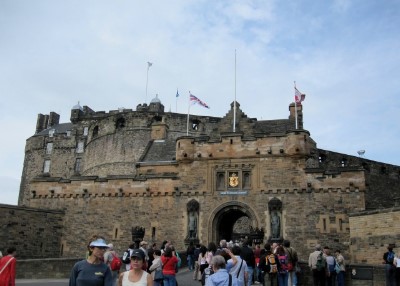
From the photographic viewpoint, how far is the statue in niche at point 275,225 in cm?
2023

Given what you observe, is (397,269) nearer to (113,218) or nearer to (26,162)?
(113,218)

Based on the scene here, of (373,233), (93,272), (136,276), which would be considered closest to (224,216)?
(373,233)

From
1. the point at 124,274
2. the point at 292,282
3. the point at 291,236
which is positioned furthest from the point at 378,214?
the point at 124,274

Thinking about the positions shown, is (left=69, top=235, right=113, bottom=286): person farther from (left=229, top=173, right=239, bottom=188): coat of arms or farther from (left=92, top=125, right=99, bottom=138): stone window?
(left=92, top=125, right=99, bottom=138): stone window

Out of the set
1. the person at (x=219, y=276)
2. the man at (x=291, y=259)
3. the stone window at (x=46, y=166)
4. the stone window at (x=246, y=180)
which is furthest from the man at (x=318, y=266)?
the stone window at (x=46, y=166)

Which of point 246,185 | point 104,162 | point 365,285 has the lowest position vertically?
point 365,285

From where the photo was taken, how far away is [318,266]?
34.8 ft

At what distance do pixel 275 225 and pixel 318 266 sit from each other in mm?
9836

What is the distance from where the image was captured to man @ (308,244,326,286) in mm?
10602

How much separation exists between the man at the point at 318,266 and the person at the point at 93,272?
7.55 meters

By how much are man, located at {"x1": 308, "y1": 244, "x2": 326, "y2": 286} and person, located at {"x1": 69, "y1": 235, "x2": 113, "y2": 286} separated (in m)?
7.55

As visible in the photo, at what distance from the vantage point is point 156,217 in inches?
875

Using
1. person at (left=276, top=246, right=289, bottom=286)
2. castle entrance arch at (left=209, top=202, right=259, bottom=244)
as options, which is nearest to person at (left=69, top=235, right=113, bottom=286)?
person at (left=276, top=246, right=289, bottom=286)

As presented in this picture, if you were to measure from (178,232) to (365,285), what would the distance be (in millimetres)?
11773
